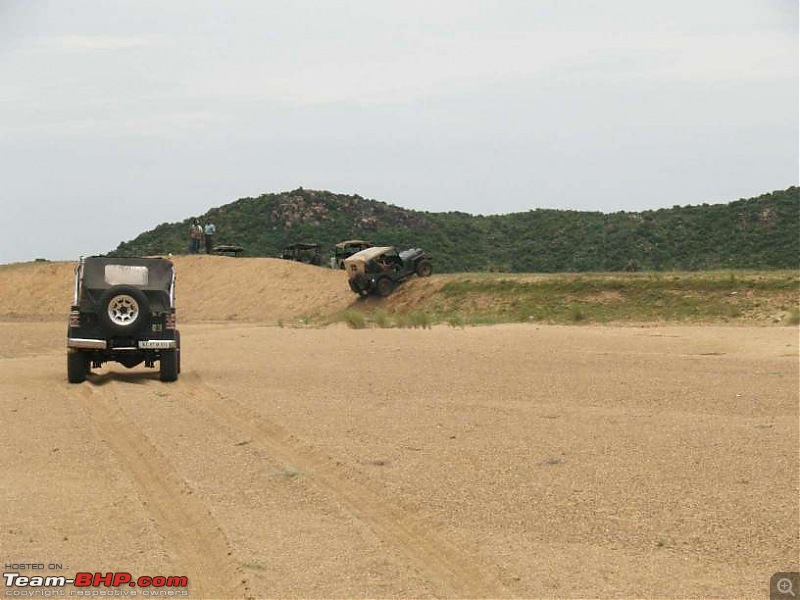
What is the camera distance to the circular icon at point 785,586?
24.0 ft

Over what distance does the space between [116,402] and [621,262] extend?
51.0 meters

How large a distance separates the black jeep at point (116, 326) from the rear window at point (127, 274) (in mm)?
62

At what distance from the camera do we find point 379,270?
43531mm

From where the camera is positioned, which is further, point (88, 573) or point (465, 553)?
point (465, 553)

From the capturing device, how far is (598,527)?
8.71 meters

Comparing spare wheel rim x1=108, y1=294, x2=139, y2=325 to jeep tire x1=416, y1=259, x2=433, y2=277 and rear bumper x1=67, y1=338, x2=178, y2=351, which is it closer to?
rear bumper x1=67, y1=338, x2=178, y2=351

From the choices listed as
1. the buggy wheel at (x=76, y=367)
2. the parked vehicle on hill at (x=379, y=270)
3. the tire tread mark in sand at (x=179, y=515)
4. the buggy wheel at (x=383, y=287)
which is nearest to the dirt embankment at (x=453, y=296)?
the buggy wheel at (x=383, y=287)

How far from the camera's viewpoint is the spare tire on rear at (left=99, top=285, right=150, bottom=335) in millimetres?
17766

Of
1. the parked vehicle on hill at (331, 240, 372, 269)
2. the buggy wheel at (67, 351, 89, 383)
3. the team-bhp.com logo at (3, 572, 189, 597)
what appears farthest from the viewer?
the parked vehicle on hill at (331, 240, 372, 269)

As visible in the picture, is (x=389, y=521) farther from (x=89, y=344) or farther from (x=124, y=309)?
(x=89, y=344)

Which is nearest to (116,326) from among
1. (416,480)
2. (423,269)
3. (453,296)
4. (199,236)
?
(416,480)

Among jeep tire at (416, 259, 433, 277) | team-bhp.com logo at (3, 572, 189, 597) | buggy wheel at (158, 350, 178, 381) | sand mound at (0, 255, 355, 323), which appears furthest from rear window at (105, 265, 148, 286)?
jeep tire at (416, 259, 433, 277)

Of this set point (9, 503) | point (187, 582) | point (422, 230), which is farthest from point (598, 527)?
point (422, 230)

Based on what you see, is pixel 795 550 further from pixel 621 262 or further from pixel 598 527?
pixel 621 262
